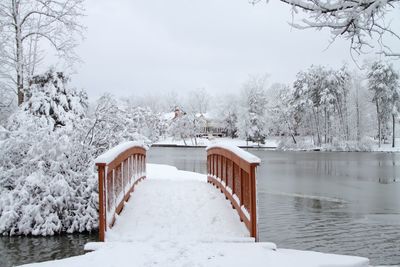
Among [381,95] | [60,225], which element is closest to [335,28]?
[60,225]

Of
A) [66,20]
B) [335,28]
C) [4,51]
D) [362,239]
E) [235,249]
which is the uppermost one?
[66,20]

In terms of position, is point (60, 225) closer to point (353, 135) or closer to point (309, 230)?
point (309, 230)

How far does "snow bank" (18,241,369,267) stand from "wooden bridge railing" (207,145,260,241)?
69 cm

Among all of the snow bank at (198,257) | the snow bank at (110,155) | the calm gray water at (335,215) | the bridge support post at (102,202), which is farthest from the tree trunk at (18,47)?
the snow bank at (198,257)

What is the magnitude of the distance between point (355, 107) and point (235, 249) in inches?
2256

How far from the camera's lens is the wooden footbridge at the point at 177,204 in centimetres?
642

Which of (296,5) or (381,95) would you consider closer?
(296,5)

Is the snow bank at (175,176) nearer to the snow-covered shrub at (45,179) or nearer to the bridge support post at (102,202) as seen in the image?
the snow-covered shrub at (45,179)

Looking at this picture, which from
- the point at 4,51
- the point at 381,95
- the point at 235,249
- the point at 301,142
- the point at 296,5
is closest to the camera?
the point at 296,5

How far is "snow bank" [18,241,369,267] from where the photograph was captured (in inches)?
206

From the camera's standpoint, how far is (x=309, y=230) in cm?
1073

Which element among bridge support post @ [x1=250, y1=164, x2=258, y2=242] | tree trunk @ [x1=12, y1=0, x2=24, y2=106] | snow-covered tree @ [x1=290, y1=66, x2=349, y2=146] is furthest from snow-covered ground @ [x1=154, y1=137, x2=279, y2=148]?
bridge support post @ [x1=250, y1=164, x2=258, y2=242]

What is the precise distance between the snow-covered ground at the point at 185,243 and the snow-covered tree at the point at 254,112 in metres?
57.8

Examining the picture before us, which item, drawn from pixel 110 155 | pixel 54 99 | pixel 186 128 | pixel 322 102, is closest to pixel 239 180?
pixel 110 155
